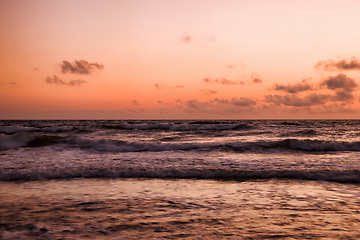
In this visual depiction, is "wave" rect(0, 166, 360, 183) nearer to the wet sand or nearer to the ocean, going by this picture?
the ocean

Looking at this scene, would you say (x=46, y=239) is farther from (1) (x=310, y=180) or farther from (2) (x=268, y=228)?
(1) (x=310, y=180)

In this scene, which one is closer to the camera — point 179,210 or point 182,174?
point 179,210

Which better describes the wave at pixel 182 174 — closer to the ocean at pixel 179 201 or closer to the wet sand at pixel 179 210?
the ocean at pixel 179 201

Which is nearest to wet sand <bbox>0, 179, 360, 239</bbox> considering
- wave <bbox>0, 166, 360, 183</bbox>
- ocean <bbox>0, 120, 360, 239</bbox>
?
ocean <bbox>0, 120, 360, 239</bbox>

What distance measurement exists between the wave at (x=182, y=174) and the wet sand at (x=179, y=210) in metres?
0.63

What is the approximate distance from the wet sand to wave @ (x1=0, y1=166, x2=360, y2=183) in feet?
2.08

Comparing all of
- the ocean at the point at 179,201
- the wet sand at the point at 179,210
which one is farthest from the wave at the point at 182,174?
the wet sand at the point at 179,210

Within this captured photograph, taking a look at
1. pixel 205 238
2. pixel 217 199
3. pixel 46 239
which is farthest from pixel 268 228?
pixel 46 239

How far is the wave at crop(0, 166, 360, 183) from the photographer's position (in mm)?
7094

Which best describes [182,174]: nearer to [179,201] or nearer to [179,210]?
[179,201]

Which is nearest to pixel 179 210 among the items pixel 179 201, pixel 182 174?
pixel 179 201

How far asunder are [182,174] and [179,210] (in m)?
3.12

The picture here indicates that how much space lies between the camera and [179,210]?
14.6ft

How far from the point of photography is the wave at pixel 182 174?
23.3ft
